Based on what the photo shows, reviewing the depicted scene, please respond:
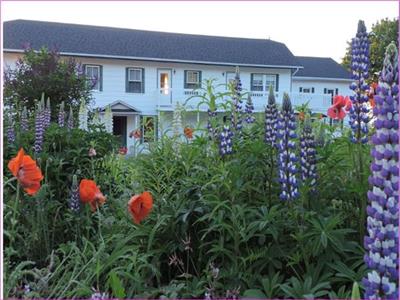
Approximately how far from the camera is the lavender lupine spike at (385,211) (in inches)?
49.7

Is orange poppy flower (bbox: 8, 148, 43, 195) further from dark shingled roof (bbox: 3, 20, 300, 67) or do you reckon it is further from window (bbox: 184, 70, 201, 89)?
window (bbox: 184, 70, 201, 89)

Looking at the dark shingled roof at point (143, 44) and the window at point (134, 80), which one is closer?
the dark shingled roof at point (143, 44)

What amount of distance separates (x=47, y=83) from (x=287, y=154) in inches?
367

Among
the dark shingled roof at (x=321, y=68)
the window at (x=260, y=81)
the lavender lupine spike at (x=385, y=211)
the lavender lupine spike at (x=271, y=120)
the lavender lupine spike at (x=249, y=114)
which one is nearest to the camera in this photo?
the lavender lupine spike at (x=385, y=211)

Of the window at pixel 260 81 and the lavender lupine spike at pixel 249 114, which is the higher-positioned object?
the window at pixel 260 81

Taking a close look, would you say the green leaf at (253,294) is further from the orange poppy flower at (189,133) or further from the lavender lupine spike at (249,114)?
the orange poppy flower at (189,133)

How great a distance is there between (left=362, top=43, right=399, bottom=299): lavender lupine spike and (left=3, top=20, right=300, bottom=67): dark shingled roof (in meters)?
19.9

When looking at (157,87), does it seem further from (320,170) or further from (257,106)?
(320,170)

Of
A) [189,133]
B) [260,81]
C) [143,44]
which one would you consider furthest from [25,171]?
[260,81]

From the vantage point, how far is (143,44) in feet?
75.6

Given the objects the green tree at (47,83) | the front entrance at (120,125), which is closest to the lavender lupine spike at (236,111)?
the green tree at (47,83)

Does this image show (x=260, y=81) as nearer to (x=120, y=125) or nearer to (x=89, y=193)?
(x=120, y=125)

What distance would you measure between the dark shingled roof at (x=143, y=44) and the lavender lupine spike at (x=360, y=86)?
62.3 ft

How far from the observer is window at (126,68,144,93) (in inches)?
851
